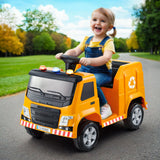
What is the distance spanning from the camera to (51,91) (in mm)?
4008

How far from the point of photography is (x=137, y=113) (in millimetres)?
5340

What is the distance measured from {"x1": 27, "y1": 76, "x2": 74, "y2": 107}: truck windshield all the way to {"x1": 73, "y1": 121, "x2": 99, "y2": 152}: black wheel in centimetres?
52

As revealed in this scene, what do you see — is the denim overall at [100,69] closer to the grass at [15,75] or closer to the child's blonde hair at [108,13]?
the child's blonde hair at [108,13]

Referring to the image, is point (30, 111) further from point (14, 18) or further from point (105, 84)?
point (14, 18)

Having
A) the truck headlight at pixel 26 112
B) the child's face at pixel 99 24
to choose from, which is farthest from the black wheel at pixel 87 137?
the child's face at pixel 99 24

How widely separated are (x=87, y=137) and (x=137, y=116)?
160 cm

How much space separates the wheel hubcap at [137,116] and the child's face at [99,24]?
1720 mm

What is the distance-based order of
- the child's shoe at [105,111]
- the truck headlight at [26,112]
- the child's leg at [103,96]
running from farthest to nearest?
the child's shoe at [105,111] < the child's leg at [103,96] < the truck headlight at [26,112]

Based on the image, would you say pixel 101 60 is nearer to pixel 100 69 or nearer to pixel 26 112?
pixel 100 69

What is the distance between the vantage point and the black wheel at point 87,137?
402cm

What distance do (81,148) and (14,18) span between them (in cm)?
5285

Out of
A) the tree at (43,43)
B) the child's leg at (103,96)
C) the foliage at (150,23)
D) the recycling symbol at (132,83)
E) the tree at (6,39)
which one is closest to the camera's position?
the child's leg at (103,96)

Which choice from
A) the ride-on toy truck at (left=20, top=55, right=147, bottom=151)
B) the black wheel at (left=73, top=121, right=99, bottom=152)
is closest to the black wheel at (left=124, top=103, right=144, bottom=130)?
the ride-on toy truck at (left=20, top=55, right=147, bottom=151)

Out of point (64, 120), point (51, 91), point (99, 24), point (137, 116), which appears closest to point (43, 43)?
point (137, 116)
